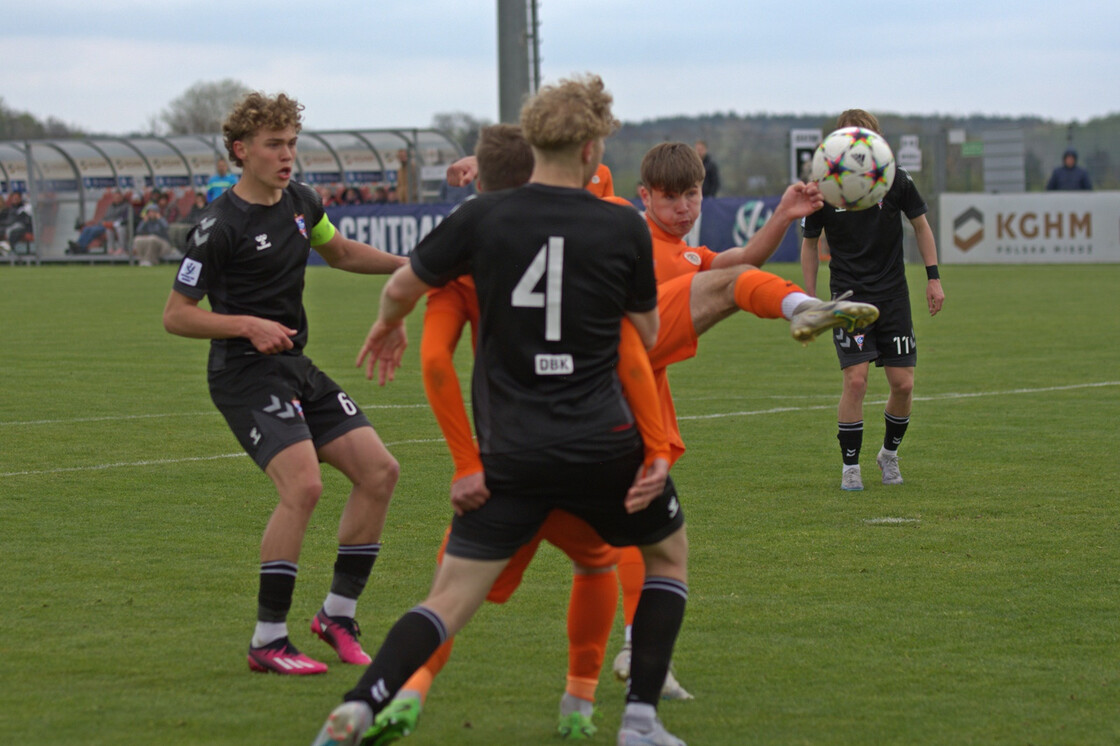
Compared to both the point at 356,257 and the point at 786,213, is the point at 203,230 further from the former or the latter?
the point at 786,213

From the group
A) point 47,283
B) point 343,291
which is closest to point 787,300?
point 343,291

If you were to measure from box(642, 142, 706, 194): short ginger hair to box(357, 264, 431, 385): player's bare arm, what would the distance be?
1041 millimetres

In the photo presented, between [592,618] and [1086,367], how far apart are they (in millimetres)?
10590

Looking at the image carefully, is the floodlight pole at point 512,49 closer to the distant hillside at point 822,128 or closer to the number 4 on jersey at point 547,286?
the distant hillside at point 822,128

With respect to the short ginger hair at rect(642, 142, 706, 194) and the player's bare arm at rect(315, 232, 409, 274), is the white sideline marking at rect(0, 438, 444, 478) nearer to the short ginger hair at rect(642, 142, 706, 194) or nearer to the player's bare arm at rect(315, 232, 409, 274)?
the player's bare arm at rect(315, 232, 409, 274)

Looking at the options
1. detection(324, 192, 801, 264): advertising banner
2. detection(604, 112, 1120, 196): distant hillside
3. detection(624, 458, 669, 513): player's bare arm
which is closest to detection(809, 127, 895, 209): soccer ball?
detection(624, 458, 669, 513): player's bare arm

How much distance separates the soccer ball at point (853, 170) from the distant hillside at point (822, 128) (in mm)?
23631

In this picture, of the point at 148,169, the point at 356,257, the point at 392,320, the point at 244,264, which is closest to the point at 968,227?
the point at 148,169

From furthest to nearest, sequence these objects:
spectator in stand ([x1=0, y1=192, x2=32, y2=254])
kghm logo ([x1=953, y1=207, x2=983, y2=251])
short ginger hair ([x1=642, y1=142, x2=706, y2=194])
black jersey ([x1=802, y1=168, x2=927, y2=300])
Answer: spectator in stand ([x1=0, y1=192, x2=32, y2=254]), kghm logo ([x1=953, y1=207, x2=983, y2=251]), black jersey ([x1=802, y1=168, x2=927, y2=300]), short ginger hair ([x1=642, y1=142, x2=706, y2=194])

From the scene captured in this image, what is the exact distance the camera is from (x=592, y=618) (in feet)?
14.0

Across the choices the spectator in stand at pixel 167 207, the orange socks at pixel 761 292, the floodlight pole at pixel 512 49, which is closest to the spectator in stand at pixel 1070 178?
the floodlight pole at pixel 512 49

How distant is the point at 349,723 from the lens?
3570 millimetres

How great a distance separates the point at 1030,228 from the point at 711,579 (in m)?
26.2

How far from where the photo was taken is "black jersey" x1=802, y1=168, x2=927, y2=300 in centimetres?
851
